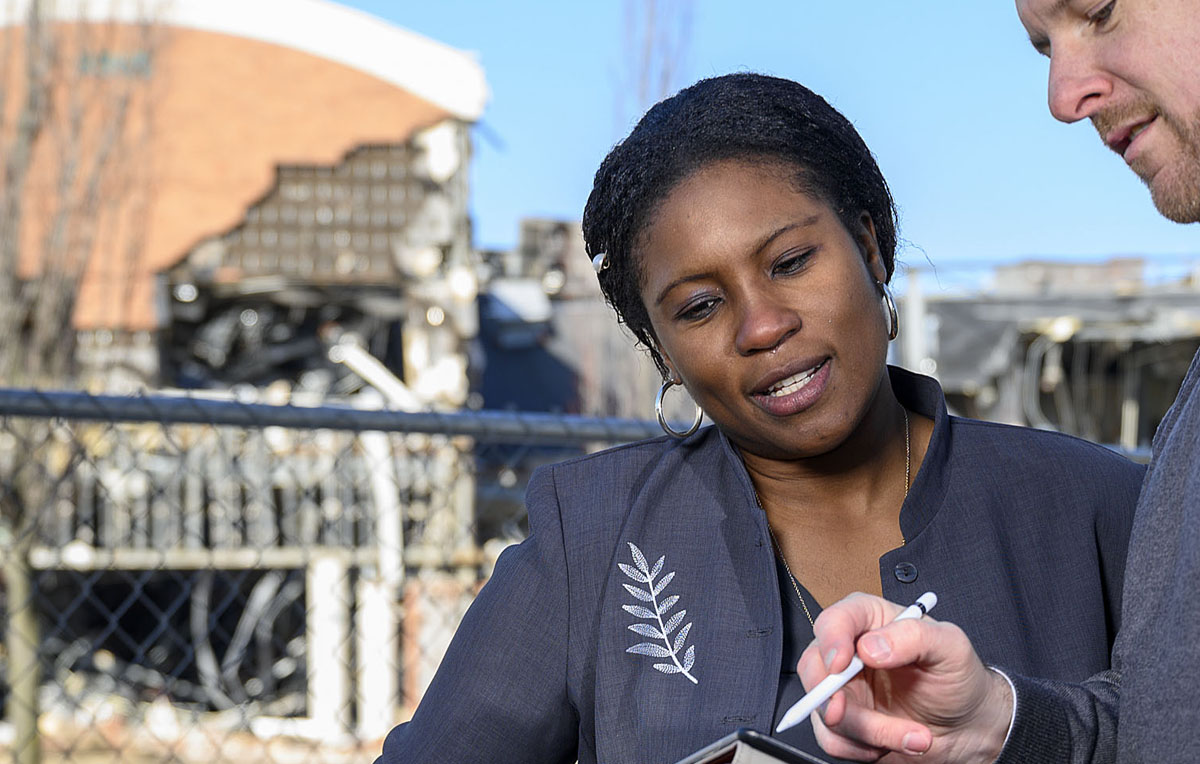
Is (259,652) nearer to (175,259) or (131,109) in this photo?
(175,259)

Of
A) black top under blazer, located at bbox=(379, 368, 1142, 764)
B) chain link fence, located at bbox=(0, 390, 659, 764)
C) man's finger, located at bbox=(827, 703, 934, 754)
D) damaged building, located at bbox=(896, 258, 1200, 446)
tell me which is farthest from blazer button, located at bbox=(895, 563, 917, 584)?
damaged building, located at bbox=(896, 258, 1200, 446)

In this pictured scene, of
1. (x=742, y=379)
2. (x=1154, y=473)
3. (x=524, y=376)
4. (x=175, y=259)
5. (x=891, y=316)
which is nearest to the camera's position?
(x=1154, y=473)

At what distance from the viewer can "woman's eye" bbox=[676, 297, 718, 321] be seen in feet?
5.87

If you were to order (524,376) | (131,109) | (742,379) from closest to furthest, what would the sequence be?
(742,379) → (131,109) → (524,376)

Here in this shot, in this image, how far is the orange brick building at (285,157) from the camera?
1256 cm

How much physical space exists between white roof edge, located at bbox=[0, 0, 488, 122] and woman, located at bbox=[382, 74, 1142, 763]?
1196cm

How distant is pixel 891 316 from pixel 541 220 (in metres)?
15.8

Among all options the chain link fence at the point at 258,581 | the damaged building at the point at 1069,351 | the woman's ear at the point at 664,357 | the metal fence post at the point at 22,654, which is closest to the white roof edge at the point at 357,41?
the chain link fence at the point at 258,581

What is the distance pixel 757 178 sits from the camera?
1774 mm

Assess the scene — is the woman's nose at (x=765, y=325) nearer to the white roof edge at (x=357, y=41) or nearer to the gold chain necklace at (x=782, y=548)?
the gold chain necklace at (x=782, y=548)

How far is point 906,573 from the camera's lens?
1737mm

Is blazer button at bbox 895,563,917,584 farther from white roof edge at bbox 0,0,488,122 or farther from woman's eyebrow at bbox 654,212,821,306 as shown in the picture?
white roof edge at bbox 0,0,488,122

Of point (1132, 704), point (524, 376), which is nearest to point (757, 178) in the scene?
point (1132, 704)

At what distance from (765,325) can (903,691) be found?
60 centimetres
